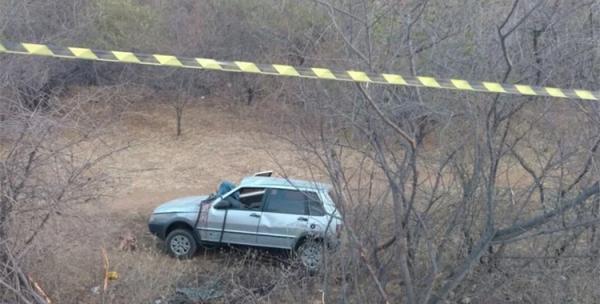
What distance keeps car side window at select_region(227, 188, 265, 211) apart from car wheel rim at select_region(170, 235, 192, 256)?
2.91 feet

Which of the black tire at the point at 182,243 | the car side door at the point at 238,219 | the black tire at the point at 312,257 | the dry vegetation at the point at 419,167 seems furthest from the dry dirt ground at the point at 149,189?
the black tire at the point at 312,257

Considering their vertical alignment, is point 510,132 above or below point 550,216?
above

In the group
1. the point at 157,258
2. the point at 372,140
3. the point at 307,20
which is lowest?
the point at 157,258

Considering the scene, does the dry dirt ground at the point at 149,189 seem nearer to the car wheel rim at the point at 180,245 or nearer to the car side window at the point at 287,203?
the car wheel rim at the point at 180,245

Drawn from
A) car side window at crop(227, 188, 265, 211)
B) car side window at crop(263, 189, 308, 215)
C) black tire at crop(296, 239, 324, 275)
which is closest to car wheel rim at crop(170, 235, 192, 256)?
car side window at crop(227, 188, 265, 211)

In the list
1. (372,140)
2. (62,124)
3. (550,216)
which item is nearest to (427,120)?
(372,140)

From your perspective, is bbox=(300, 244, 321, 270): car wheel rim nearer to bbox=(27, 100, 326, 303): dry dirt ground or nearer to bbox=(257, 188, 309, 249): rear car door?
bbox=(27, 100, 326, 303): dry dirt ground

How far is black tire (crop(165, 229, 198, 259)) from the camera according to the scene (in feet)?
36.3

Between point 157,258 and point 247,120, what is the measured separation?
9434 millimetres

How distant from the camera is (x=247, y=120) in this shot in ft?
64.2

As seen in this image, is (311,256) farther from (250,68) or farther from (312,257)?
(250,68)

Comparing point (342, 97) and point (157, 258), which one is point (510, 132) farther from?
point (157, 258)

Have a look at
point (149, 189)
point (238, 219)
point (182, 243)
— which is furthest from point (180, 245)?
point (149, 189)

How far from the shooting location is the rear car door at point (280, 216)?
10500 mm
